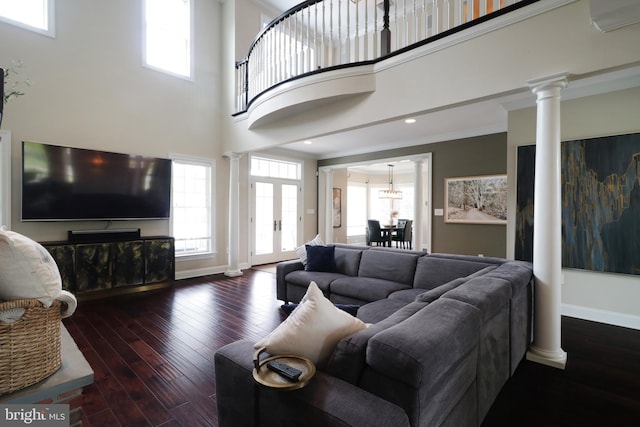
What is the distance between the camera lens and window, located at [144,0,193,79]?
522 centimetres

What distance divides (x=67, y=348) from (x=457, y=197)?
5928mm

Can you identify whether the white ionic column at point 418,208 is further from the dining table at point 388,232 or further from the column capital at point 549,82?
the column capital at point 549,82

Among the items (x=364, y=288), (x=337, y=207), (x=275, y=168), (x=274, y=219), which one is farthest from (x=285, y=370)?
(x=337, y=207)

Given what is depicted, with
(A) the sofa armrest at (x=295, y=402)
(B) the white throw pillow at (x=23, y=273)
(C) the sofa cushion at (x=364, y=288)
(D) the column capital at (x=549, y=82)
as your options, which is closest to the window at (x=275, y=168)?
(C) the sofa cushion at (x=364, y=288)

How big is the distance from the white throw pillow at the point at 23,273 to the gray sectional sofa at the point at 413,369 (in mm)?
824

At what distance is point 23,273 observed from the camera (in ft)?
2.70

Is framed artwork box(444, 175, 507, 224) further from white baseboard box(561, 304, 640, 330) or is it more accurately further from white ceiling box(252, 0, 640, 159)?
white baseboard box(561, 304, 640, 330)

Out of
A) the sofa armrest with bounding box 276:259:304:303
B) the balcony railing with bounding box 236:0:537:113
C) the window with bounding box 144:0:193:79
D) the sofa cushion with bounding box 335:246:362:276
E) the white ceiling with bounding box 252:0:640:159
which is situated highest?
the window with bounding box 144:0:193:79

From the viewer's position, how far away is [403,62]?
3.36m

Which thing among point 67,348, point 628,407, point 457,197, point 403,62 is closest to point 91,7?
point 403,62

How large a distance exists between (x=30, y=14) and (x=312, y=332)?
581cm

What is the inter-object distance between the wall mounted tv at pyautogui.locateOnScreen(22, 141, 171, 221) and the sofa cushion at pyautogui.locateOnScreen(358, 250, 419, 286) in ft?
11.5

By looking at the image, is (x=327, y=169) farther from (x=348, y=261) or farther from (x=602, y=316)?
(x=602, y=316)

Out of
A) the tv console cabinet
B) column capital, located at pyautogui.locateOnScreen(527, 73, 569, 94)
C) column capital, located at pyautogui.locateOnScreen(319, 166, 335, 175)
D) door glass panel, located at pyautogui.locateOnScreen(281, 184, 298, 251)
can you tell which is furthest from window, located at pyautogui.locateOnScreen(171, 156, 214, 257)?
column capital, located at pyautogui.locateOnScreen(527, 73, 569, 94)
